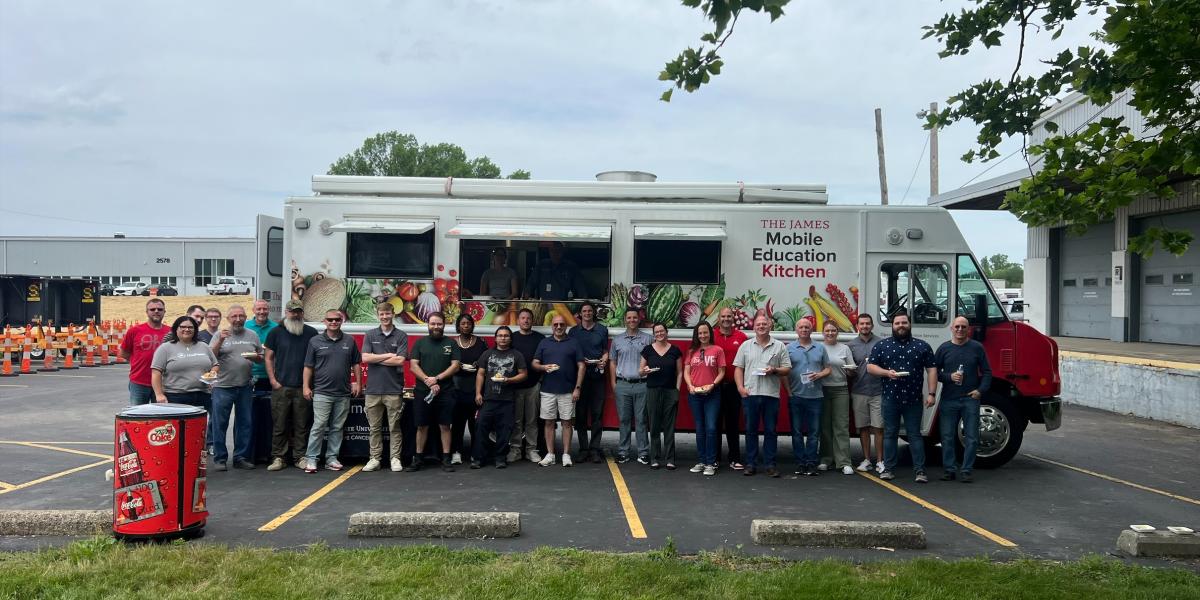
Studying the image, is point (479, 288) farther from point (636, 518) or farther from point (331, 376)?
point (636, 518)

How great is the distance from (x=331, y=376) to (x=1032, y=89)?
24.5 ft

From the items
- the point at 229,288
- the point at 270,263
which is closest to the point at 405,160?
the point at 229,288

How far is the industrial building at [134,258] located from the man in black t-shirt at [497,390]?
247ft

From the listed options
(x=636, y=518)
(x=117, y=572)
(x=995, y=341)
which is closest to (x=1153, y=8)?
(x=995, y=341)

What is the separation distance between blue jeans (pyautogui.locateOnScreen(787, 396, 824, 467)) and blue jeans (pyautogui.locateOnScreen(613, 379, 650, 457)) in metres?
1.65

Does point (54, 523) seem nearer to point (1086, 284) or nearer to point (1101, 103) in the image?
point (1101, 103)

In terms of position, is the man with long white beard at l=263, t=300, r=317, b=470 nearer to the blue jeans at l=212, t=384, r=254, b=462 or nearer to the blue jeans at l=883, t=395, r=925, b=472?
the blue jeans at l=212, t=384, r=254, b=462

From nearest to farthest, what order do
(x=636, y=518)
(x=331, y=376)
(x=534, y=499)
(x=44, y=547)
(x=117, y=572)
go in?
(x=117, y=572), (x=44, y=547), (x=636, y=518), (x=534, y=499), (x=331, y=376)

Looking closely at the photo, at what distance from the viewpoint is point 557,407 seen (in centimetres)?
980

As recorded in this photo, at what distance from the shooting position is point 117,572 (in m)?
5.60

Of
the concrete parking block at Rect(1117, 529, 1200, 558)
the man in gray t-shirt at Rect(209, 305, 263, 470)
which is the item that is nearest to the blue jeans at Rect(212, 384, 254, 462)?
the man in gray t-shirt at Rect(209, 305, 263, 470)

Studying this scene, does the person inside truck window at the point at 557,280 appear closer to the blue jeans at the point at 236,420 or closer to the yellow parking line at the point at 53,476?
the blue jeans at the point at 236,420

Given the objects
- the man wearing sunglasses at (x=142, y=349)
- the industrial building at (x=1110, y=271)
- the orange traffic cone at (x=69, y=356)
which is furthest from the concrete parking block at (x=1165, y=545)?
the orange traffic cone at (x=69, y=356)

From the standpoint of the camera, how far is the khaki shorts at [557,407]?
9742mm
